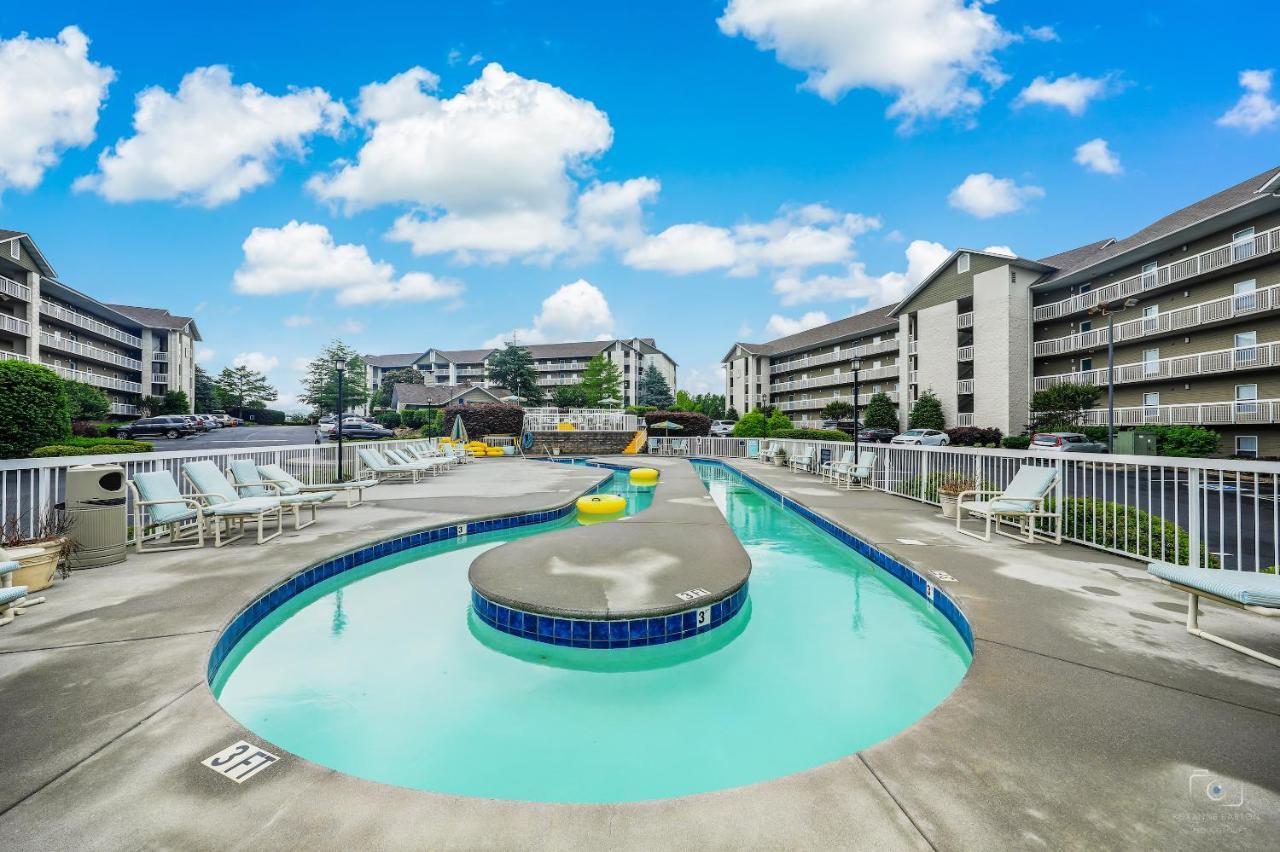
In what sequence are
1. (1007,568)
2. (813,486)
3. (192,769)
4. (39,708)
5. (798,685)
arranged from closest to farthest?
(192,769), (39,708), (798,685), (1007,568), (813,486)

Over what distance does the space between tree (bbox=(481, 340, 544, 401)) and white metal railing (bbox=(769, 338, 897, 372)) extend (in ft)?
86.3

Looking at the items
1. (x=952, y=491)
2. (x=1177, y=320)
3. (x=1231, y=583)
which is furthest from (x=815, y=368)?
(x=1231, y=583)

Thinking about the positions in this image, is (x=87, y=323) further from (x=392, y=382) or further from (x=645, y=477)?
(x=645, y=477)

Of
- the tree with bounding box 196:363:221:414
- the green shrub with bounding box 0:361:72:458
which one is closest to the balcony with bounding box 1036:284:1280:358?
the green shrub with bounding box 0:361:72:458

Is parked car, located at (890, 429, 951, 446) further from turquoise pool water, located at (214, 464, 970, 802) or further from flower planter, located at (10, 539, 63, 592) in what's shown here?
flower planter, located at (10, 539, 63, 592)

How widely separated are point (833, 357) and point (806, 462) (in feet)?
110

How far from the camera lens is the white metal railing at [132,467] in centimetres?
515

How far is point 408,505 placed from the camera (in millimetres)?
9398

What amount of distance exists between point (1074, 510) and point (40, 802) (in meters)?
8.87

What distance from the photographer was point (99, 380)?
3706 centimetres

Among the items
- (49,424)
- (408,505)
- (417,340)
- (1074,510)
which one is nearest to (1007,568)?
(1074,510)

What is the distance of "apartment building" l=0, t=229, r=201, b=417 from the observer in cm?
2870

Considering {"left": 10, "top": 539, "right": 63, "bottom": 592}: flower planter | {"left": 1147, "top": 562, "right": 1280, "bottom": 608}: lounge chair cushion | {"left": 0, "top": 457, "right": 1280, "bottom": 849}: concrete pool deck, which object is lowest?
{"left": 0, "top": 457, "right": 1280, "bottom": 849}: concrete pool deck

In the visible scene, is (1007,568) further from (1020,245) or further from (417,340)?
(417,340)
